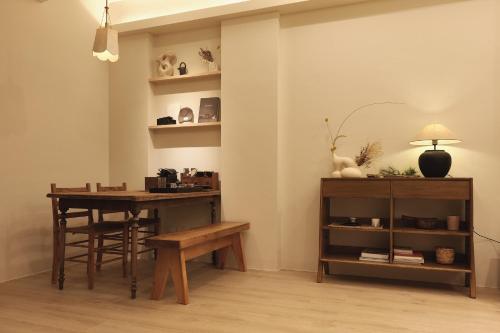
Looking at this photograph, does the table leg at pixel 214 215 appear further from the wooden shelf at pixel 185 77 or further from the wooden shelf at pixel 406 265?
the wooden shelf at pixel 185 77

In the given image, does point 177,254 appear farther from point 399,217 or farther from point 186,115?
point 399,217

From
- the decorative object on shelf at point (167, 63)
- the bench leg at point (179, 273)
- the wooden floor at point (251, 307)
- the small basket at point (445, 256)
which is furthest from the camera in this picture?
the decorative object on shelf at point (167, 63)

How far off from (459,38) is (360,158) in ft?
4.58

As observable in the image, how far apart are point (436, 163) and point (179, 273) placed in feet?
7.54

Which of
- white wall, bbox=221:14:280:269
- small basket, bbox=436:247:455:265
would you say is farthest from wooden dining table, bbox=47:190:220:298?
small basket, bbox=436:247:455:265

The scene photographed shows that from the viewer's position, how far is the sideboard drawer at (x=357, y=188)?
10.8 feet

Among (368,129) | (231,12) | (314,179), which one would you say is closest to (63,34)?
(231,12)

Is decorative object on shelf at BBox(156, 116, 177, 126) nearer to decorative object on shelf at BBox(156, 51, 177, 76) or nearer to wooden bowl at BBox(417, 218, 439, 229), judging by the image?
decorative object on shelf at BBox(156, 51, 177, 76)

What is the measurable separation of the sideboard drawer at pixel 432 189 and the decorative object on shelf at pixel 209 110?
2038 mm

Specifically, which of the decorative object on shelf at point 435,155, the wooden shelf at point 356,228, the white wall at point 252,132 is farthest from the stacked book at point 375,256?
the white wall at point 252,132

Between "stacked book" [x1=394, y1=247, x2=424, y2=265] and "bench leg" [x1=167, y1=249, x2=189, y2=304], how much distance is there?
5.87ft

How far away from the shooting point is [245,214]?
404 centimetres

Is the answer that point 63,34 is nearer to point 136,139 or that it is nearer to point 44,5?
point 44,5

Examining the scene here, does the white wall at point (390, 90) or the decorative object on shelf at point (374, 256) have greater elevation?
the white wall at point (390, 90)
